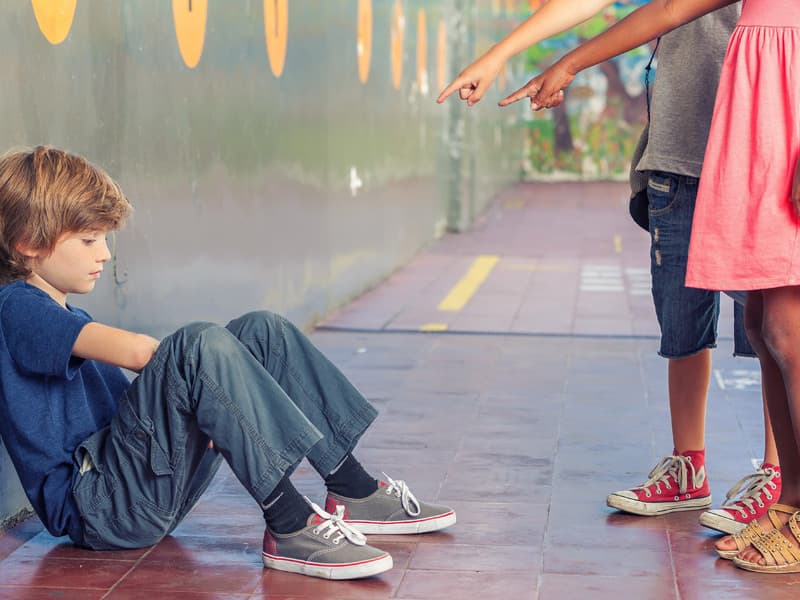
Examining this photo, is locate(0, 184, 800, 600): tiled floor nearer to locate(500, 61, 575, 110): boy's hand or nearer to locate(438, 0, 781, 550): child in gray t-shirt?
locate(438, 0, 781, 550): child in gray t-shirt

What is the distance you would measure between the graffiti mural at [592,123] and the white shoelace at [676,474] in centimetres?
1927

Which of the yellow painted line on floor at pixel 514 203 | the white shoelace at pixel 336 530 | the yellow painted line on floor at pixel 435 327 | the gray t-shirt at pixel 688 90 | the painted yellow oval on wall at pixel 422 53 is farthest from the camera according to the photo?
the yellow painted line on floor at pixel 514 203

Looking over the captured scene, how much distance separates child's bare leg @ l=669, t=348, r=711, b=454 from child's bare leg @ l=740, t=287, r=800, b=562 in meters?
0.49

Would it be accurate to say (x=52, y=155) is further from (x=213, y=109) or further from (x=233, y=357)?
(x=213, y=109)

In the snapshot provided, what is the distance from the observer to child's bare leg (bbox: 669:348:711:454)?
3744 mm

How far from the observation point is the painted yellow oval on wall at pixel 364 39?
27.6ft

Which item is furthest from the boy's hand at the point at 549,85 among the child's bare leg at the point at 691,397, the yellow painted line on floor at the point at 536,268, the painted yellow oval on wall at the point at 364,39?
the yellow painted line on floor at the point at 536,268

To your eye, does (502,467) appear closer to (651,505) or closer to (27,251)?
(651,505)

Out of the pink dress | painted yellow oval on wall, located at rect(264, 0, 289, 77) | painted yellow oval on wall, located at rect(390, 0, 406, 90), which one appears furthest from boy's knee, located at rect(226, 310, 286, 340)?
painted yellow oval on wall, located at rect(390, 0, 406, 90)

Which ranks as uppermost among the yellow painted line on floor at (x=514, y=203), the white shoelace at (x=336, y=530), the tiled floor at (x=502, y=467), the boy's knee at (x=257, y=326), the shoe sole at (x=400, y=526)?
the boy's knee at (x=257, y=326)

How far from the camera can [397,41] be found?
10062 millimetres

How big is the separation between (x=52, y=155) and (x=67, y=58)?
2.71ft

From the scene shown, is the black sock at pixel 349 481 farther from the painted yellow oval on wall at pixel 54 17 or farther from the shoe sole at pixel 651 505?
the painted yellow oval on wall at pixel 54 17

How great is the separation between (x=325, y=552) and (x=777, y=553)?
1.09 m
